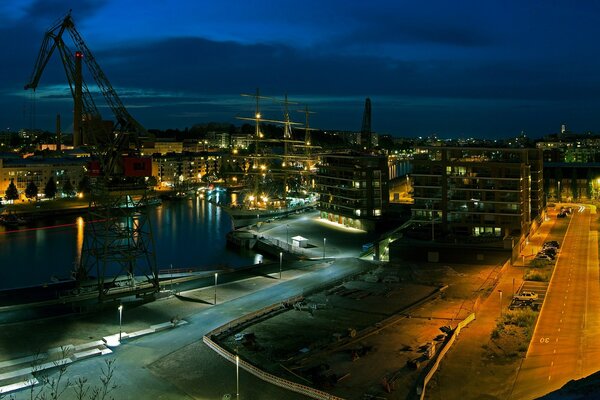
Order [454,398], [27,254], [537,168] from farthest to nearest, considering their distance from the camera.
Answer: [537,168], [27,254], [454,398]

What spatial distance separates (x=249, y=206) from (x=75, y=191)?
15.2 meters

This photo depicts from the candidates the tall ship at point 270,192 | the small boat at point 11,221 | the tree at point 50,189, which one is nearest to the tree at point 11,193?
the tree at point 50,189

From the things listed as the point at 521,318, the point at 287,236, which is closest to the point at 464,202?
A: the point at 287,236

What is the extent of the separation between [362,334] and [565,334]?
361cm

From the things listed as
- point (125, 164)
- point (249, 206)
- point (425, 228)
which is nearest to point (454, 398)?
point (125, 164)

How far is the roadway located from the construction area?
1.39 meters

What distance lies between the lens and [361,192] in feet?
83.0

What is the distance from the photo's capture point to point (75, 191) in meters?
41.2

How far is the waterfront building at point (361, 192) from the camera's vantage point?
25.2 metres

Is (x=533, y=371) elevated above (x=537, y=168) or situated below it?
below

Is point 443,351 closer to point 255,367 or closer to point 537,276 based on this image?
point 255,367

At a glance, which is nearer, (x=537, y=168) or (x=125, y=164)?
(x=125, y=164)

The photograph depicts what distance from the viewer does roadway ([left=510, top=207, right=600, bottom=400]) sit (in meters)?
8.24

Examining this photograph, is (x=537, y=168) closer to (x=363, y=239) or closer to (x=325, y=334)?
(x=363, y=239)
